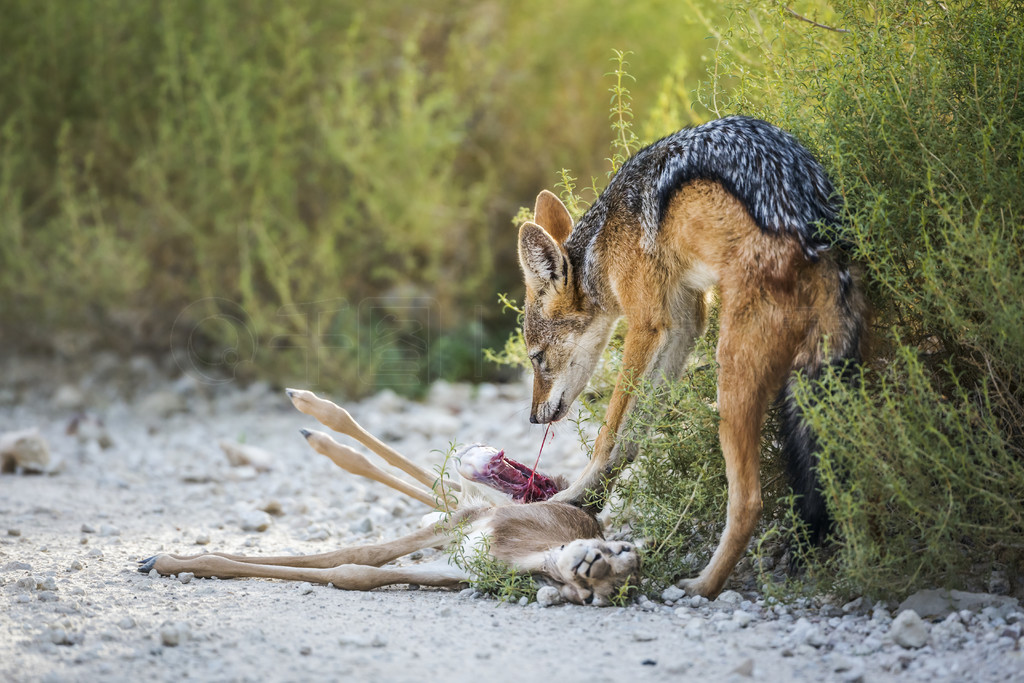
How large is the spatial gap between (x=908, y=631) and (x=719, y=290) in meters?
1.44

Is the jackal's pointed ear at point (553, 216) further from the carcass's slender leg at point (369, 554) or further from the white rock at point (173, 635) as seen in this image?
the white rock at point (173, 635)

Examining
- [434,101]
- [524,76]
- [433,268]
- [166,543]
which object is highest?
[524,76]

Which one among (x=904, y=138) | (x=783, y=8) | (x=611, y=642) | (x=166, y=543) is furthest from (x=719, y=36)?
(x=166, y=543)

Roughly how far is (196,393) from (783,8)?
737 cm

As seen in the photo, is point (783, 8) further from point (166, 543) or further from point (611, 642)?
point (166, 543)

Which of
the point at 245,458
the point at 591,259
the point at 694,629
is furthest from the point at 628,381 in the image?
the point at 245,458

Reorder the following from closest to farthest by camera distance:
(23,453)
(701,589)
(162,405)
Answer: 1. (701,589)
2. (23,453)
3. (162,405)

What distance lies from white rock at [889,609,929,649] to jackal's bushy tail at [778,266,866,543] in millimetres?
391

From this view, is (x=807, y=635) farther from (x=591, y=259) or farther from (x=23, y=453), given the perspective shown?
(x=23, y=453)

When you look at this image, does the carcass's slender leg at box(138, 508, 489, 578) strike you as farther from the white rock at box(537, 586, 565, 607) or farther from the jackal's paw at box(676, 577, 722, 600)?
the jackal's paw at box(676, 577, 722, 600)

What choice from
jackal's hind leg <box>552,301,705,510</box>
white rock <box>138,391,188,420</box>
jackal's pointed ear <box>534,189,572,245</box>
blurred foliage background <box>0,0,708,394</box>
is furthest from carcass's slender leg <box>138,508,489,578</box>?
white rock <box>138,391,188,420</box>

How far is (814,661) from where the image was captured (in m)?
2.93

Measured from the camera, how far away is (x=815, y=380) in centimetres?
330

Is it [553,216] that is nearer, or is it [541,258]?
[541,258]
